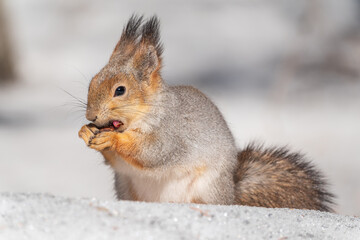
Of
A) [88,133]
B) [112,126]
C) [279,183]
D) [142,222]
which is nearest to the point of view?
[142,222]

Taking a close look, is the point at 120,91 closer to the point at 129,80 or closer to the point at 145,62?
the point at 129,80

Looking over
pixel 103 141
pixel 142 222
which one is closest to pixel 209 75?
pixel 103 141

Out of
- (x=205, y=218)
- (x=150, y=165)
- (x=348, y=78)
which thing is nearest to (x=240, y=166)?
(x=150, y=165)

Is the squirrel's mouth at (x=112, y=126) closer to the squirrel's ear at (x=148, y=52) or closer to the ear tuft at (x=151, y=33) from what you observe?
the squirrel's ear at (x=148, y=52)

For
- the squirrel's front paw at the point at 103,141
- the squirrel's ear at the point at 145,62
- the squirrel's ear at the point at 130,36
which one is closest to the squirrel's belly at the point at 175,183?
the squirrel's front paw at the point at 103,141

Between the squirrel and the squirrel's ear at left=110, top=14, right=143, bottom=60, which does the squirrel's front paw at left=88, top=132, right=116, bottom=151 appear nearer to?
the squirrel

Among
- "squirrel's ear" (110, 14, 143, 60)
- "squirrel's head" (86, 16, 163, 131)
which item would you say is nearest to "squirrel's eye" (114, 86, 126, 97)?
"squirrel's head" (86, 16, 163, 131)
